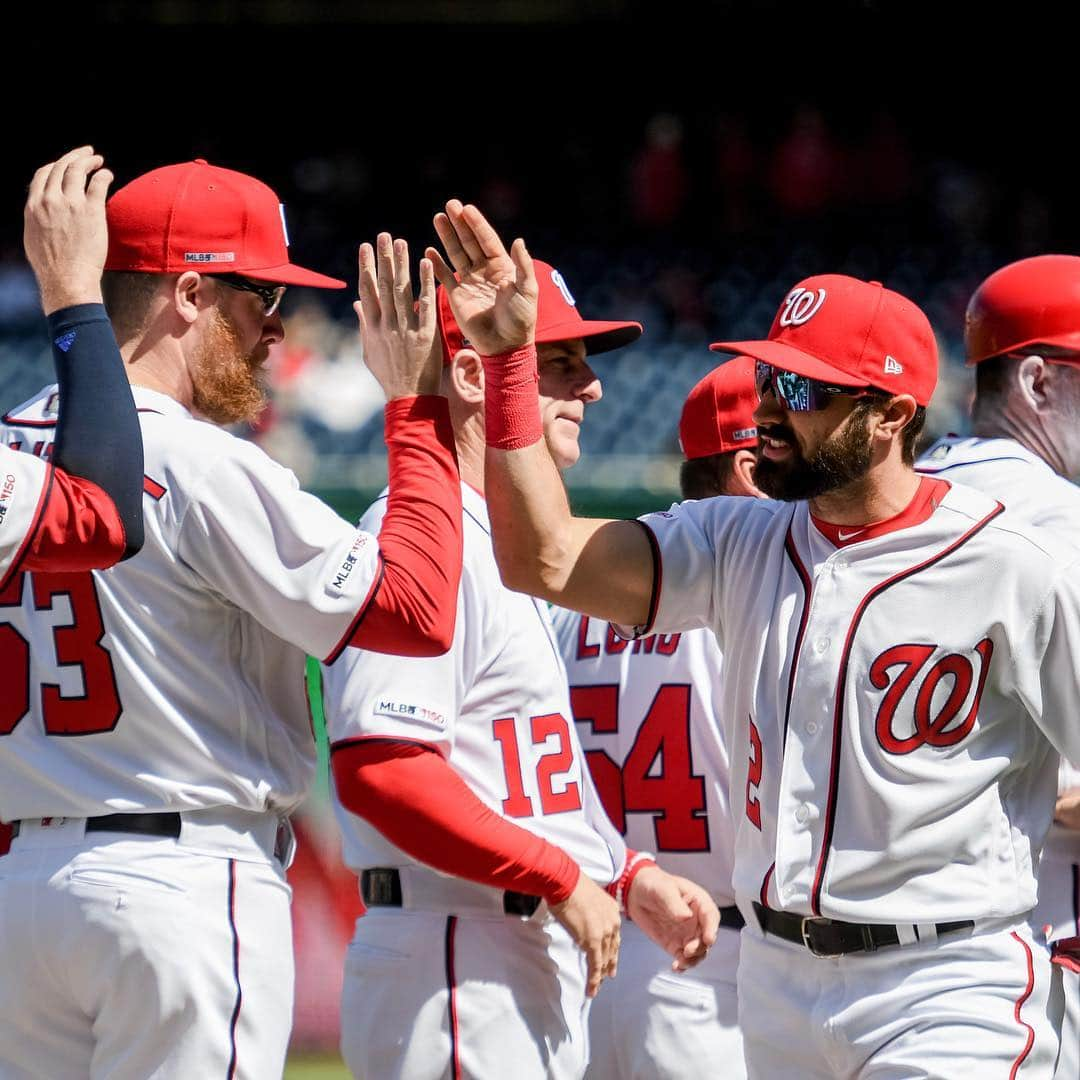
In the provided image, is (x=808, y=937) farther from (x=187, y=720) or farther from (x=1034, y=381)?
(x=1034, y=381)

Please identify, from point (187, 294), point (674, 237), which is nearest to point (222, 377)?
point (187, 294)

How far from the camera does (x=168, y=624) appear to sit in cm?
249

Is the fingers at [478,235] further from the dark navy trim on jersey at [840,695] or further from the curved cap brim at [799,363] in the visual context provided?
the dark navy trim on jersey at [840,695]

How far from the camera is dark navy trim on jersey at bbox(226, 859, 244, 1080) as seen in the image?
7.99 ft

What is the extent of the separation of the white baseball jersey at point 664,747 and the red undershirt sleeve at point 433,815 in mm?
864

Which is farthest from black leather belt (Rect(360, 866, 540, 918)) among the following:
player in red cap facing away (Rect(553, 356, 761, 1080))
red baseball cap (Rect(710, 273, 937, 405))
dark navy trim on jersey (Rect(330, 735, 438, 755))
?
red baseball cap (Rect(710, 273, 937, 405))

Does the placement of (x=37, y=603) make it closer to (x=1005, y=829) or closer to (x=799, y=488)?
(x=799, y=488)

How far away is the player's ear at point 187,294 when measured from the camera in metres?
2.68

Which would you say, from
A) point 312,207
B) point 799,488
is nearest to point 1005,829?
point 799,488

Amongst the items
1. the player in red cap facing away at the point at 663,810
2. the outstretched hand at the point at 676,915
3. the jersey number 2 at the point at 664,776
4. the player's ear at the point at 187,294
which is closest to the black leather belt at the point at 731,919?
the player in red cap facing away at the point at 663,810

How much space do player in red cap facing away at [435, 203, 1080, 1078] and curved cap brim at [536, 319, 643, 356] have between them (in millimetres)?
543

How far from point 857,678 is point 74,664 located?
3.92ft

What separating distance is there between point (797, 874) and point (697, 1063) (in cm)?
89

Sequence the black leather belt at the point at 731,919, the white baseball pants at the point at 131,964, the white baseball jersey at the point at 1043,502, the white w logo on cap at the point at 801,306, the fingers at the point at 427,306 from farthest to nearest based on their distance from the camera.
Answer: the black leather belt at the point at 731,919 → the white baseball jersey at the point at 1043,502 → the white w logo on cap at the point at 801,306 → the fingers at the point at 427,306 → the white baseball pants at the point at 131,964
